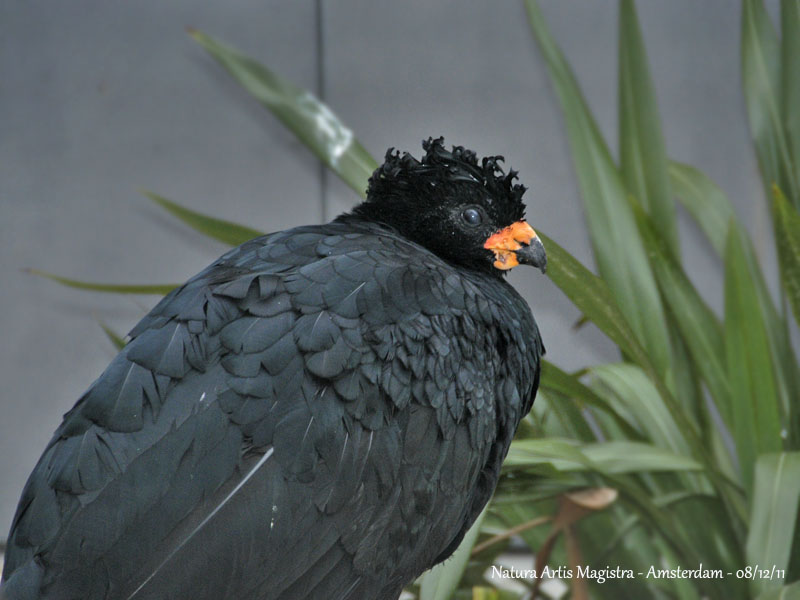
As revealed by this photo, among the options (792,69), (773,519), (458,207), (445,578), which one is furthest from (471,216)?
(792,69)

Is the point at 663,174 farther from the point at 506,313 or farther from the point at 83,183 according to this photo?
the point at 83,183

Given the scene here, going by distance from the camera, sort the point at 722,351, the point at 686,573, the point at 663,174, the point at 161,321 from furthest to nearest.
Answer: the point at 663,174 → the point at 722,351 → the point at 686,573 → the point at 161,321

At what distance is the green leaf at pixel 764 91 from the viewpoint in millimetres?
1718

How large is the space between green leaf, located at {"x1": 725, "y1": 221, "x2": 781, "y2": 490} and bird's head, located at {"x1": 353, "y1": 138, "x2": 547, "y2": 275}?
53 cm

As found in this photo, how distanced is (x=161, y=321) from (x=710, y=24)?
2152 mm

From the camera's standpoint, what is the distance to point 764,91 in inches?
70.1

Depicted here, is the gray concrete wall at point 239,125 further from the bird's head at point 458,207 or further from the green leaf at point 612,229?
the bird's head at point 458,207

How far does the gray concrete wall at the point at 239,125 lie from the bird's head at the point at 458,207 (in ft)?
5.03

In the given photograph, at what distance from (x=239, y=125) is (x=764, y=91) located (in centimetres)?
151

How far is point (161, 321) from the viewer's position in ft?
2.86

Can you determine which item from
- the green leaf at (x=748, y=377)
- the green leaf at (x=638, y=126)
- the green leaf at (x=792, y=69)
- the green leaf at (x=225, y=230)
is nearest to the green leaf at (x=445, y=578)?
the green leaf at (x=748, y=377)

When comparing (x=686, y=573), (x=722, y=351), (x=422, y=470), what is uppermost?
(x=422, y=470)

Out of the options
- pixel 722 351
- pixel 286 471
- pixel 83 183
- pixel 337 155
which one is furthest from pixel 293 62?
pixel 286 471

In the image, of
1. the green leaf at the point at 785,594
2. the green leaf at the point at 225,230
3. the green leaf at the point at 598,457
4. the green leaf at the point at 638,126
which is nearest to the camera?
the green leaf at the point at 785,594
